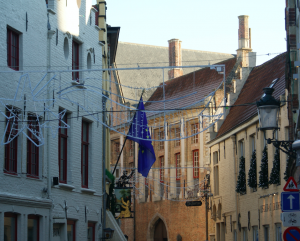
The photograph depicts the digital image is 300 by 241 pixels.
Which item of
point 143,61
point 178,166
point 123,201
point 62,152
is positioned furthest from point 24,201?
point 143,61

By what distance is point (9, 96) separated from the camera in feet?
43.5

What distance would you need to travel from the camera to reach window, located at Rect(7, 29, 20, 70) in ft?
44.7

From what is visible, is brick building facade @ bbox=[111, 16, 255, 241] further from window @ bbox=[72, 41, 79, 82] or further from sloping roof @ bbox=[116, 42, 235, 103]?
window @ bbox=[72, 41, 79, 82]

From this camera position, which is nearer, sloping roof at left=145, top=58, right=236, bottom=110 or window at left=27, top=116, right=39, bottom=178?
window at left=27, top=116, right=39, bottom=178

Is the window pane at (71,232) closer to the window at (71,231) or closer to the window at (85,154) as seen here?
the window at (71,231)

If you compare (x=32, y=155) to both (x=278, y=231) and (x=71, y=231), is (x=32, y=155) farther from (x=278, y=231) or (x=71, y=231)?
(x=278, y=231)

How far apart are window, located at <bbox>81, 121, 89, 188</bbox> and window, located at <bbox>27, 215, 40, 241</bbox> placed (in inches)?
126

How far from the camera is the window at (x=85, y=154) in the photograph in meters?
17.6

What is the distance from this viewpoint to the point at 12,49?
544 inches

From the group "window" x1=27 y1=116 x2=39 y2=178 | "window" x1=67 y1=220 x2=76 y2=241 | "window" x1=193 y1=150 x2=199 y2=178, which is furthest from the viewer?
"window" x1=193 y1=150 x2=199 y2=178

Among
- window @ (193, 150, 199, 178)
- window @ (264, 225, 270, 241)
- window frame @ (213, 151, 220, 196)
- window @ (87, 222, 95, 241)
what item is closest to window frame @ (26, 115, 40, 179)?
window @ (87, 222, 95, 241)

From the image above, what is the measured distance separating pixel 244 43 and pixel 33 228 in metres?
22.9

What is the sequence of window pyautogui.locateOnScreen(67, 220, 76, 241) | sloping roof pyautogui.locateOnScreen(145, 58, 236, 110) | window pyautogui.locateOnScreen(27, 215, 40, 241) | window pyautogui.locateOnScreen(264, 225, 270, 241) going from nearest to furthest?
1. window pyautogui.locateOnScreen(27, 215, 40, 241)
2. window pyautogui.locateOnScreen(67, 220, 76, 241)
3. window pyautogui.locateOnScreen(264, 225, 270, 241)
4. sloping roof pyautogui.locateOnScreen(145, 58, 236, 110)

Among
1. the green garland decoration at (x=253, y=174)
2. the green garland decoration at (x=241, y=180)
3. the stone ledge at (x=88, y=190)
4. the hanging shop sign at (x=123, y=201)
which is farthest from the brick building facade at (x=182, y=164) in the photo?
the stone ledge at (x=88, y=190)
